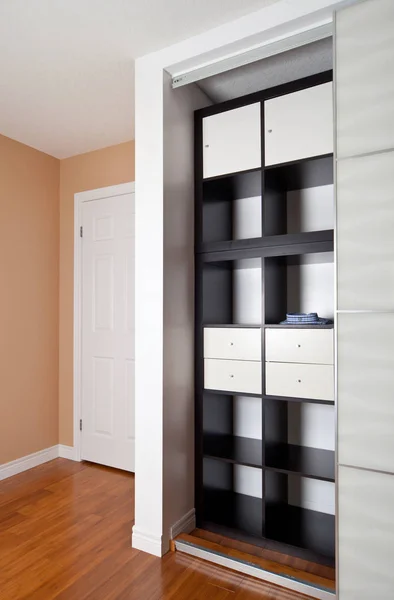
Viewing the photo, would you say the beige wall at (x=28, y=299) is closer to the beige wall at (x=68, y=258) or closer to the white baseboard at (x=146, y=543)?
the beige wall at (x=68, y=258)

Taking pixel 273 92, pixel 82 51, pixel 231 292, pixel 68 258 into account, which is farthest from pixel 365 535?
pixel 68 258

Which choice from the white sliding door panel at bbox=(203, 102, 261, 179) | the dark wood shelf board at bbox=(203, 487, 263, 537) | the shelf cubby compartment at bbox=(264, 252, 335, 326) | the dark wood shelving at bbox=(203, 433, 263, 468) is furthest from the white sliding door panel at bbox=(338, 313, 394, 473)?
the white sliding door panel at bbox=(203, 102, 261, 179)

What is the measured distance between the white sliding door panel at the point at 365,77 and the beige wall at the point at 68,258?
2311 millimetres

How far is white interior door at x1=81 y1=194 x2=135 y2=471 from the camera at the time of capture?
11.3 ft

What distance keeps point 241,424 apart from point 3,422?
6.10ft

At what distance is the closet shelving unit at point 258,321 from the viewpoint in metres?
2.22

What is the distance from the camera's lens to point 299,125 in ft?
7.15

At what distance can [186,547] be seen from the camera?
7.41ft

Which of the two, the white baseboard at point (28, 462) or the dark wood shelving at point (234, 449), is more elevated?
the dark wood shelving at point (234, 449)

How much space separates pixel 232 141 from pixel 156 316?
104cm

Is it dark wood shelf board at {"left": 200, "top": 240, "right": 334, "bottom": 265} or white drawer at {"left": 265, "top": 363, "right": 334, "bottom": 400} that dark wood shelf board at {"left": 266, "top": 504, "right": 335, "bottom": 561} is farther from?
dark wood shelf board at {"left": 200, "top": 240, "right": 334, "bottom": 265}

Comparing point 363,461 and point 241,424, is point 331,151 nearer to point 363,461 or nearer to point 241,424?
point 363,461

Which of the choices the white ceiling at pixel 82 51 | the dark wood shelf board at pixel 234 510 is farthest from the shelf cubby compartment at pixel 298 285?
the white ceiling at pixel 82 51

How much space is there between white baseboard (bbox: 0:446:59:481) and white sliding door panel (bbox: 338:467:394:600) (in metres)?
2.56
